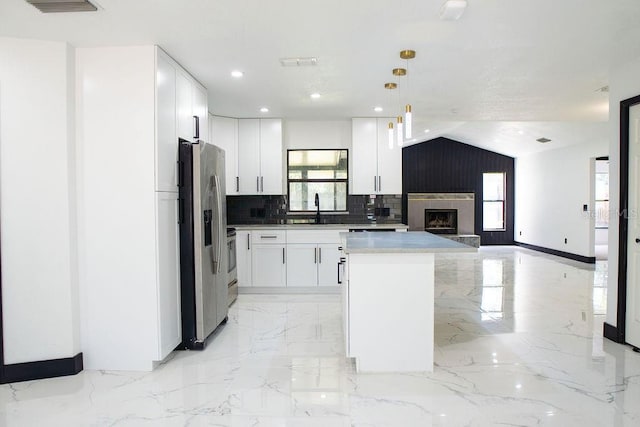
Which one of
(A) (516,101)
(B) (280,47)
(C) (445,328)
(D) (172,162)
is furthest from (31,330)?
(A) (516,101)

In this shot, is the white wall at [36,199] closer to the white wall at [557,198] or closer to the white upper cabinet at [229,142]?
the white upper cabinet at [229,142]

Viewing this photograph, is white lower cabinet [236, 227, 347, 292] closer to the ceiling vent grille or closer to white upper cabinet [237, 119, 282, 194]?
white upper cabinet [237, 119, 282, 194]

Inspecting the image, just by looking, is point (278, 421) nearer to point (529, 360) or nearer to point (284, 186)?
point (529, 360)

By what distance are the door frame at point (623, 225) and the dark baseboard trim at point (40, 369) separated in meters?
4.32

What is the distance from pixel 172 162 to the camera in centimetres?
320

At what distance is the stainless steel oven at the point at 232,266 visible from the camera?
4754 mm

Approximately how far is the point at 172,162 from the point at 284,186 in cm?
276

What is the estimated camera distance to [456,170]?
11.0m

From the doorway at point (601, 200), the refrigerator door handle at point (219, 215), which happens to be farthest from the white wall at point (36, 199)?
the doorway at point (601, 200)

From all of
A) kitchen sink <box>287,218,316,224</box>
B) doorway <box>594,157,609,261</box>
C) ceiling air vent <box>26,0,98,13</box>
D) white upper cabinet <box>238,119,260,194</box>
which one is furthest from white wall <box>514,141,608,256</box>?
ceiling air vent <box>26,0,98,13</box>

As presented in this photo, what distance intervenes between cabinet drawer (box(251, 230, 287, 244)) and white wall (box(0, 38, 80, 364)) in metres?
2.57

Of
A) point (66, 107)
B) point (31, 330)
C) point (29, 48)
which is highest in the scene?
point (29, 48)

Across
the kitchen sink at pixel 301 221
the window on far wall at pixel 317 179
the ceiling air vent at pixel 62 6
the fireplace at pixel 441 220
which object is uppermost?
the ceiling air vent at pixel 62 6

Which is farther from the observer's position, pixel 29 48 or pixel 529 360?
pixel 529 360
